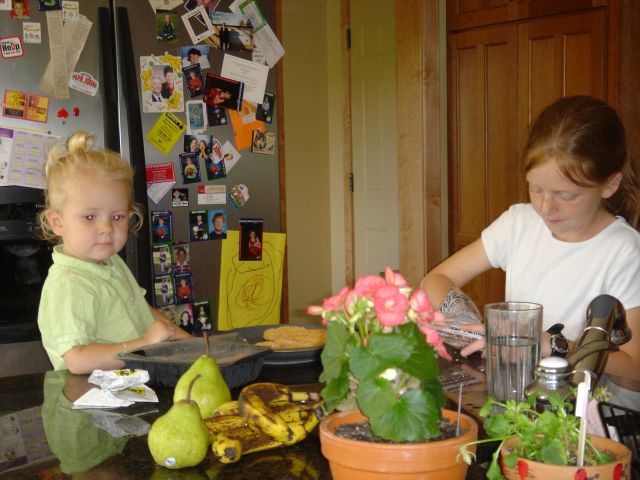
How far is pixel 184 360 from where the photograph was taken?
4.93 ft

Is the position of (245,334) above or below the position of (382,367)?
below

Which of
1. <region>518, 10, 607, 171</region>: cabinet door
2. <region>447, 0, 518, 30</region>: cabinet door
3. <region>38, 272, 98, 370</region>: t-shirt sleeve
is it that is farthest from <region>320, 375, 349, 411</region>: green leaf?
<region>447, 0, 518, 30</region>: cabinet door

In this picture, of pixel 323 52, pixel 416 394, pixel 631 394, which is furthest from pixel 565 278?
pixel 323 52

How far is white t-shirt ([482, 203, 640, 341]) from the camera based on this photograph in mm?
1865

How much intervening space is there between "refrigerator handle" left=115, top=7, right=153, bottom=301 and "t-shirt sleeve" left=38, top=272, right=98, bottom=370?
4.19ft

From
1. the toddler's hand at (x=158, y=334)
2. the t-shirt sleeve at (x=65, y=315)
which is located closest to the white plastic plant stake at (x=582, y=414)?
the toddler's hand at (x=158, y=334)

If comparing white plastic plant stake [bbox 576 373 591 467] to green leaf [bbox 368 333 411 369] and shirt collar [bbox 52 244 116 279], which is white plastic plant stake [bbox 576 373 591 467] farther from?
shirt collar [bbox 52 244 116 279]

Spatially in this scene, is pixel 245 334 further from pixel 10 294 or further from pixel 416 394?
pixel 10 294

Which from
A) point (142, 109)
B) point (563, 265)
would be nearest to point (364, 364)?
point (563, 265)

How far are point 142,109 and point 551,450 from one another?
2.67m

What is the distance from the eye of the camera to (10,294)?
2885 mm

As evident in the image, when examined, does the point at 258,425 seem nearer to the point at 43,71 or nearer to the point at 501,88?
the point at 43,71

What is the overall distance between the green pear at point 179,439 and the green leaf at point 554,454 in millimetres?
454

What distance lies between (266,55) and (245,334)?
1980 mm
